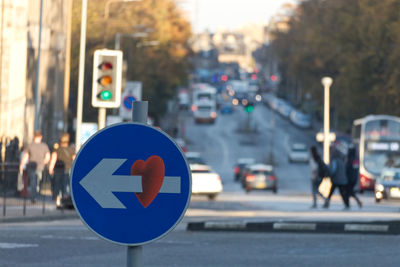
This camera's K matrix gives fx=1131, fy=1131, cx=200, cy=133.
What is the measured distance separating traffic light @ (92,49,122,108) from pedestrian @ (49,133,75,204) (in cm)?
541

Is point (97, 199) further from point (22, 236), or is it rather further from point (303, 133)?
point (303, 133)

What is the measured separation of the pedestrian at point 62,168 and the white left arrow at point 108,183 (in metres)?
19.1

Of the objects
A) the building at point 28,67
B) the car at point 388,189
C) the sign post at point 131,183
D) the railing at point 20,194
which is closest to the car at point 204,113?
the building at point 28,67

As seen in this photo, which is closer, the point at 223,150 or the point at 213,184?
the point at 213,184

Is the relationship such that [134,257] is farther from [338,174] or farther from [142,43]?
[142,43]

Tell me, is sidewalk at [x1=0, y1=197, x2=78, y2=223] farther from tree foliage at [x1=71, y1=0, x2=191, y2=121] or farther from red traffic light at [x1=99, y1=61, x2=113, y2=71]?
tree foliage at [x1=71, y1=0, x2=191, y2=121]

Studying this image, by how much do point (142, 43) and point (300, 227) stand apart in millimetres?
55729

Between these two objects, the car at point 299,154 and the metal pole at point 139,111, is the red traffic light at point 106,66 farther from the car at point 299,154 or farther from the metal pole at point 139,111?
the car at point 299,154

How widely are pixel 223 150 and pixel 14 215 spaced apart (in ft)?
267

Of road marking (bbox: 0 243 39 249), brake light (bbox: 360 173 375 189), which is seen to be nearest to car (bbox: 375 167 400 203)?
brake light (bbox: 360 173 375 189)

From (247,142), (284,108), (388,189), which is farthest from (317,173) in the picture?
(284,108)

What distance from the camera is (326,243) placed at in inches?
636

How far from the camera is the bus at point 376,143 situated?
52.3 meters

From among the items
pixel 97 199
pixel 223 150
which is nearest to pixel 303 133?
pixel 223 150
